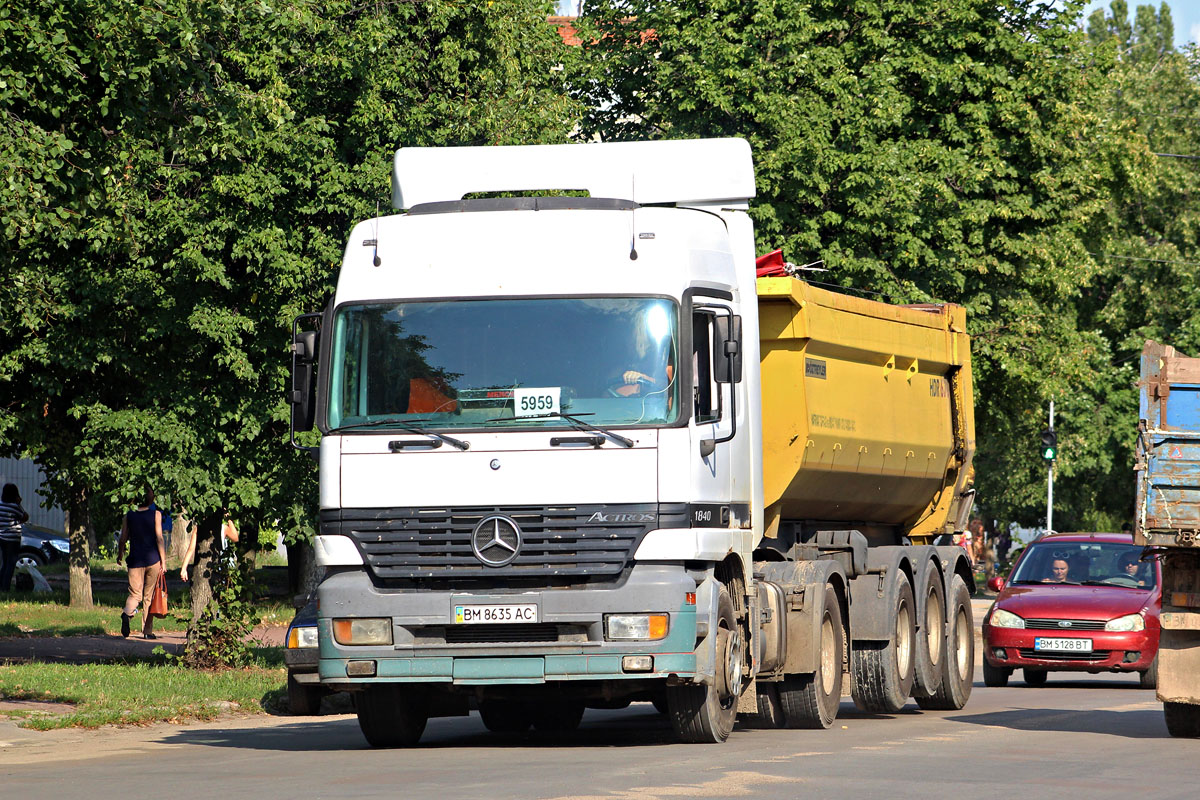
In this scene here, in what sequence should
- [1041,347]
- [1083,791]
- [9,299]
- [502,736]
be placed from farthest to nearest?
[1041,347]
[9,299]
[502,736]
[1083,791]

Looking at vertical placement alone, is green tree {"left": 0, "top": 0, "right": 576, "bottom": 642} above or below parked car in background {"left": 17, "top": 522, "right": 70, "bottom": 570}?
above

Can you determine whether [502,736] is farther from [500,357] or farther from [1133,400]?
[1133,400]

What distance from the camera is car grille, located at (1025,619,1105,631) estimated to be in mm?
19875

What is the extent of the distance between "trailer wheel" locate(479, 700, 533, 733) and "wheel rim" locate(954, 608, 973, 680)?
4.89m

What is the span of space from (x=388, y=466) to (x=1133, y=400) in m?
43.5

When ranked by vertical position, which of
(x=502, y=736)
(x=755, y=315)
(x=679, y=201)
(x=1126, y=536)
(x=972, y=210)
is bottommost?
(x=502, y=736)

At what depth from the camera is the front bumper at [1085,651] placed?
19812mm

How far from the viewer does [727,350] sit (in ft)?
38.5

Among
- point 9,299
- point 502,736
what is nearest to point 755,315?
point 502,736

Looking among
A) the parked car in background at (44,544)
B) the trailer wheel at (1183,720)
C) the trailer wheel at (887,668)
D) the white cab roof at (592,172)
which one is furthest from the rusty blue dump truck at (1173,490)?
the parked car in background at (44,544)

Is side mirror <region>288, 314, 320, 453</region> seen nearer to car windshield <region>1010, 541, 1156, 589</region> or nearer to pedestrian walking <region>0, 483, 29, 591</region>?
car windshield <region>1010, 541, 1156, 589</region>

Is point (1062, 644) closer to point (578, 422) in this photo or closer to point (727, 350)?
point (727, 350)

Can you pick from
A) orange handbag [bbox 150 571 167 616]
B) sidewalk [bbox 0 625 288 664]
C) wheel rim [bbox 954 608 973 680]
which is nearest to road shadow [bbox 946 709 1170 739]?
wheel rim [bbox 954 608 973 680]

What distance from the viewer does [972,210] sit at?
32031mm
